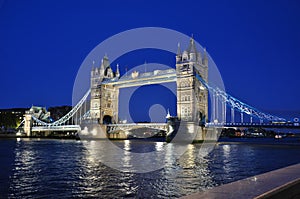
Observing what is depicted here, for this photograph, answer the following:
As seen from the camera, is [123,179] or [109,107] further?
[109,107]

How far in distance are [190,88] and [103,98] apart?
15746mm

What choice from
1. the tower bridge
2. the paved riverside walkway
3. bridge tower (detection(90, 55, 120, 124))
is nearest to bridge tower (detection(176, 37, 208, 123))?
the tower bridge

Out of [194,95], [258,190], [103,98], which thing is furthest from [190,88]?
[258,190]

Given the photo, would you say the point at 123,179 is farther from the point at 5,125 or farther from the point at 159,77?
the point at 5,125

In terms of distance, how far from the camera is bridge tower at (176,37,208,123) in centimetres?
3400

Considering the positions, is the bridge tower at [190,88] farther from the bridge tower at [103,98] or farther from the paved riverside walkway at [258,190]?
the paved riverside walkway at [258,190]

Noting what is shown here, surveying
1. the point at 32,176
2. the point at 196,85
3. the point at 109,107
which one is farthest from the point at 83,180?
the point at 109,107

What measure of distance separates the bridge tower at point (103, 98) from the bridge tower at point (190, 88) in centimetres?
1274

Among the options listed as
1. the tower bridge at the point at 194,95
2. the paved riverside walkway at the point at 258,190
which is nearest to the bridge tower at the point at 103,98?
the tower bridge at the point at 194,95

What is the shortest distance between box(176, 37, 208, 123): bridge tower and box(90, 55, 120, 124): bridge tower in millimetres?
12741

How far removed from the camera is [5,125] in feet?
236

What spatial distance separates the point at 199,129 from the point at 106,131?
15196mm

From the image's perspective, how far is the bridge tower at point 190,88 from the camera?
112 feet

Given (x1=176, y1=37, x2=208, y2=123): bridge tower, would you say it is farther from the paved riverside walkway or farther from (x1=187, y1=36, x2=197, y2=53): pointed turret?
the paved riverside walkway
